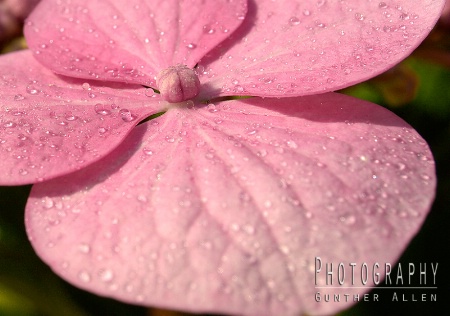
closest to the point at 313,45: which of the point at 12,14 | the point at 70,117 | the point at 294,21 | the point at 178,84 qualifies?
the point at 294,21

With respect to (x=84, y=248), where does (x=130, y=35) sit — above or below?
above

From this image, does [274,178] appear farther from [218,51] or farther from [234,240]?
[218,51]

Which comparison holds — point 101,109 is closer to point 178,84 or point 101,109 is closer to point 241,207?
point 178,84

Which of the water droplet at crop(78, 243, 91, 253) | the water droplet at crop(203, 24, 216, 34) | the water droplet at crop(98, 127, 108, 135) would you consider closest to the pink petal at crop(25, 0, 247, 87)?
the water droplet at crop(203, 24, 216, 34)

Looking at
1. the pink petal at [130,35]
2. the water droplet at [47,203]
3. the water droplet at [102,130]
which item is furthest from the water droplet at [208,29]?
the water droplet at [47,203]

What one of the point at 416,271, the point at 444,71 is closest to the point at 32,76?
the point at 416,271
